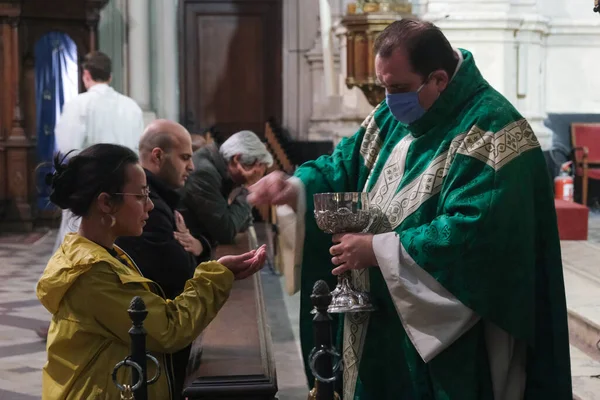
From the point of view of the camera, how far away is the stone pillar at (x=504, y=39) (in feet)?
28.9

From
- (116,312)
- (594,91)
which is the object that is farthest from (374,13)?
(116,312)

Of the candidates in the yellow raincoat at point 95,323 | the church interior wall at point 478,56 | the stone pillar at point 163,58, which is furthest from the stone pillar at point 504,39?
the yellow raincoat at point 95,323

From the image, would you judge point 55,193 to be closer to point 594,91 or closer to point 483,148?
point 483,148

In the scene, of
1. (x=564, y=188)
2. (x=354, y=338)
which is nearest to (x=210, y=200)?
(x=354, y=338)

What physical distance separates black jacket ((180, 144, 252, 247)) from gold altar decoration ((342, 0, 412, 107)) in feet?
10.9

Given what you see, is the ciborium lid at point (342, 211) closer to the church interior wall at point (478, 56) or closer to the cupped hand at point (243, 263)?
the cupped hand at point (243, 263)

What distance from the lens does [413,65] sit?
2.54 meters

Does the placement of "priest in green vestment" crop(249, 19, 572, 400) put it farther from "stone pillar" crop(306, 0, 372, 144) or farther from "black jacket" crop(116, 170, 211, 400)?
"stone pillar" crop(306, 0, 372, 144)

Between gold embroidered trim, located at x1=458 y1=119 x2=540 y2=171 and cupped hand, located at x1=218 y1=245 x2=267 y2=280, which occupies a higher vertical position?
gold embroidered trim, located at x1=458 y1=119 x2=540 y2=171

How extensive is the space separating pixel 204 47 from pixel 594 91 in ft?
18.2

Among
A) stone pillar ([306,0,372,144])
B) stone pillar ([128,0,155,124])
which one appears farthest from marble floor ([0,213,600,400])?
stone pillar ([128,0,155,124])

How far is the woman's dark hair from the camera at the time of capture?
2.59 metres

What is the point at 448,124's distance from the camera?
8.61 ft

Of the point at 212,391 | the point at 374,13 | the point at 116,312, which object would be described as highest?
the point at 374,13
